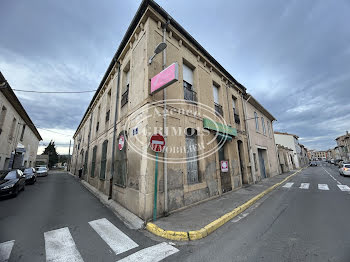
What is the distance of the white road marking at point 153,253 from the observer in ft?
8.65

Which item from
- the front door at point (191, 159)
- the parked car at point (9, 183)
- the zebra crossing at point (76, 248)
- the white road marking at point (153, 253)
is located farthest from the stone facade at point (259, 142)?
the parked car at point (9, 183)

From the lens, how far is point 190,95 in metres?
7.08

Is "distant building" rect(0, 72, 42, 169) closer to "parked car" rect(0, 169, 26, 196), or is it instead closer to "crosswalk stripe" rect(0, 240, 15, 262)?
"parked car" rect(0, 169, 26, 196)

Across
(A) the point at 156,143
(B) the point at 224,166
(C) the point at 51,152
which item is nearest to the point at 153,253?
(A) the point at 156,143

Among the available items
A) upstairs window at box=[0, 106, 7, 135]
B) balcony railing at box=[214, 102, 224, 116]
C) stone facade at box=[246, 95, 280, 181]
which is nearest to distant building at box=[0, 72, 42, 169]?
upstairs window at box=[0, 106, 7, 135]

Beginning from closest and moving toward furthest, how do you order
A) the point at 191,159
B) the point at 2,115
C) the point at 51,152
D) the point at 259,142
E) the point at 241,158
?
1. the point at 191,159
2. the point at 241,158
3. the point at 2,115
4. the point at 259,142
5. the point at 51,152

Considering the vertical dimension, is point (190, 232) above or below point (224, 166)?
below

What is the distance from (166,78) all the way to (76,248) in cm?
470

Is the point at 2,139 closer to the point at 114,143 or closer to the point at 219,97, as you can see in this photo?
the point at 114,143

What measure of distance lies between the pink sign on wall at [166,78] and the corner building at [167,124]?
1.42ft

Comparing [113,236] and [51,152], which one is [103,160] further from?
[51,152]

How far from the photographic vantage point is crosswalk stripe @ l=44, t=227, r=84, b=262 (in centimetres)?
265

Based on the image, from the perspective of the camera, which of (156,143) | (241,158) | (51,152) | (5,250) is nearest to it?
(5,250)

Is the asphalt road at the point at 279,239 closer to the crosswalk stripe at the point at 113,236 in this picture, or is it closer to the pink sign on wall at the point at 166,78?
the crosswalk stripe at the point at 113,236
